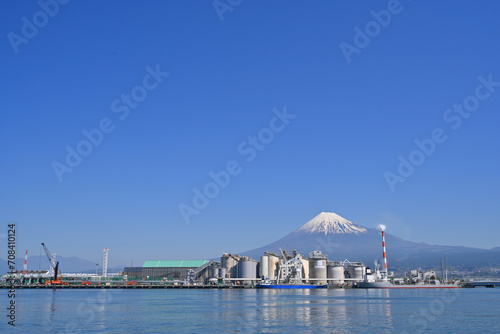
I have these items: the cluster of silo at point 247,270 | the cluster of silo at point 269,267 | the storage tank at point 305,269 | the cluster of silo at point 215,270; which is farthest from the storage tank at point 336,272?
the cluster of silo at point 215,270

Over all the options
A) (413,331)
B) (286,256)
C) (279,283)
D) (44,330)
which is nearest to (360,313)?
(413,331)

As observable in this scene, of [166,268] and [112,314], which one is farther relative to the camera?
[166,268]

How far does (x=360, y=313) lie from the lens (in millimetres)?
54531

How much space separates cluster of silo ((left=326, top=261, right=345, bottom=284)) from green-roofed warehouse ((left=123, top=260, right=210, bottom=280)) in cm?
4982

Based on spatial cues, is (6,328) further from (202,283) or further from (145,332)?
(202,283)

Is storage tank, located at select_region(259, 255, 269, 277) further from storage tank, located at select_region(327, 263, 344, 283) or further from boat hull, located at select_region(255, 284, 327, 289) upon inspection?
Result: storage tank, located at select_region(327, 263, 344, 283)

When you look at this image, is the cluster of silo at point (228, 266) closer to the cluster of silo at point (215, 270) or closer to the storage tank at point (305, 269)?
the cluster of silo at point (215, 270)

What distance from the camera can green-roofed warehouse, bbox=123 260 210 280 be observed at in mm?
179375

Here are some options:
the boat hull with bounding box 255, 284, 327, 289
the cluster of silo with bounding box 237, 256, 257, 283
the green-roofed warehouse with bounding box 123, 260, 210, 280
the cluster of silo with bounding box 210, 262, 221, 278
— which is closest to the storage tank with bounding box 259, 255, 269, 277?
the cluster of silo with bounding box 237, 256, 257, 283

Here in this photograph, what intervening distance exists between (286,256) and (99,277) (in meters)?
78.8

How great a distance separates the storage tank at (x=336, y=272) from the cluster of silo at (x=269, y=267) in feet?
57.9

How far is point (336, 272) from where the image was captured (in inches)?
5984

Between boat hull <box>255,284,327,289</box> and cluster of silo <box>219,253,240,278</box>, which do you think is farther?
cluster of silo <box>219,253,240,278</box>

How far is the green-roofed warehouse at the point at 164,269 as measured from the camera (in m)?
179
